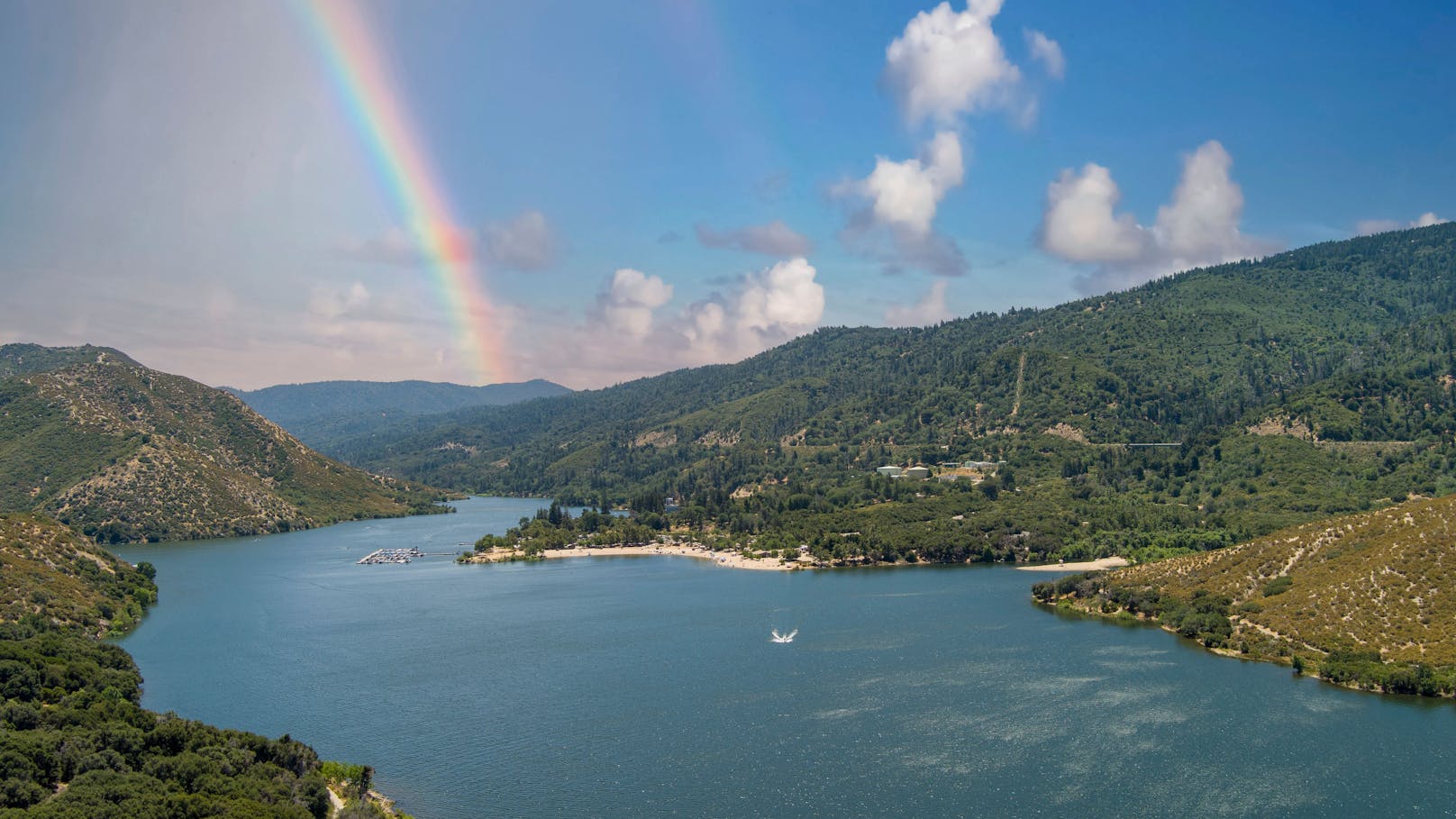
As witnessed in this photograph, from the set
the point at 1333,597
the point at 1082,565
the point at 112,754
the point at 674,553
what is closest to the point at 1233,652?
the point at 1333,597

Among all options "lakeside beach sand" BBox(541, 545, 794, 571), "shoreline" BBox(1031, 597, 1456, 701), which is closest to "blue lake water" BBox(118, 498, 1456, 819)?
"shoreline" BBox(1031, 597, 1456, 701)

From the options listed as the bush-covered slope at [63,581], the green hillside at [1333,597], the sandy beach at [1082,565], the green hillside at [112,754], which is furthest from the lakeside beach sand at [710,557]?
the green hillside at [112,754]

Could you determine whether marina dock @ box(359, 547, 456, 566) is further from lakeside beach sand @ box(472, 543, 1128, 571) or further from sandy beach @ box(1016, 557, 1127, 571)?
sandy beach @ box(1016, 557, 1127, 571)

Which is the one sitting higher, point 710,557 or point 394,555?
point 394,555

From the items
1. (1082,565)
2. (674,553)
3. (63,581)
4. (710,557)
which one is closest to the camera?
(63,581)

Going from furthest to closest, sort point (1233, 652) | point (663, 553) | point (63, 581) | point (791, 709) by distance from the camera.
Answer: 1. point (663, 553)
2. point (63, 581)
3. point (1233, 652)
4. point (791, 709)

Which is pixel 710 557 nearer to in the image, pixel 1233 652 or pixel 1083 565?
pixel 1083 565

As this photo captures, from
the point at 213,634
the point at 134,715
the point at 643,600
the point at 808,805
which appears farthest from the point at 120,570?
the point at 808,805
